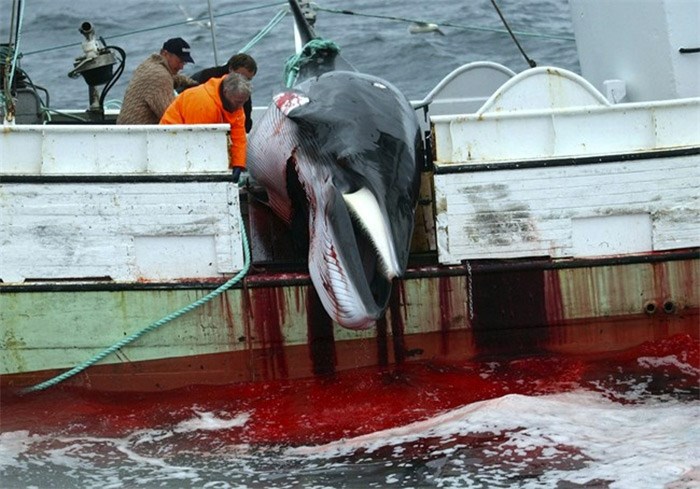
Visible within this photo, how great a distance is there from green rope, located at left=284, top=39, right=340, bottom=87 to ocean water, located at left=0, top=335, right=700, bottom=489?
2769 mm

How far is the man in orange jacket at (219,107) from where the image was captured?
8641 mm

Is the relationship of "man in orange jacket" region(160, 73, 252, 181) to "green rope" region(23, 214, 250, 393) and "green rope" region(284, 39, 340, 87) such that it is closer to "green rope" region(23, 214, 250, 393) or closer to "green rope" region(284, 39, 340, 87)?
"green rope" region(23, 214, 250, 393)

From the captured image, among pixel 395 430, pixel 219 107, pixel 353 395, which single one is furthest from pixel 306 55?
pixel 395 430

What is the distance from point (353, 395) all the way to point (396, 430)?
2.50 ft

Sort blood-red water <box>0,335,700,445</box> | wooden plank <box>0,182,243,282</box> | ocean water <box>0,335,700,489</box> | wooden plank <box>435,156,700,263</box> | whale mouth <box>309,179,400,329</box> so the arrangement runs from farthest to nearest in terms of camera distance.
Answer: wooden plank <box>435,156,700,263</box>, wooden plank <box>0,182,243,282</box>, blood-red water <box>0,335,700,445</box>, whale mouth <box>309,179,400,329</box>, ocean water <box>0,335,700,489</box>

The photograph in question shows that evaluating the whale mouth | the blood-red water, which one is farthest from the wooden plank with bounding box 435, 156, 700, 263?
the whale mouth

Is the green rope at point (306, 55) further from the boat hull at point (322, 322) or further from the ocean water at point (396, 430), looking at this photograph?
the ocean water at point (396, 430)

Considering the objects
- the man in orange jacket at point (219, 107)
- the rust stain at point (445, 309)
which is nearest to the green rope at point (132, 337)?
the man in orange jacket at point (219, 107)

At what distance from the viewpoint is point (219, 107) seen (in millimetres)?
8727

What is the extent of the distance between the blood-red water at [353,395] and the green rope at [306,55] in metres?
2.76

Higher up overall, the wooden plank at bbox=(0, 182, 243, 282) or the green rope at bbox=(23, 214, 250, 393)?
the wooden plank at bbox=(0, 182, 243, 282)

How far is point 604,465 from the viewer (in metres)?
6.54

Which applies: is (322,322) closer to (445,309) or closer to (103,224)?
(445,309)

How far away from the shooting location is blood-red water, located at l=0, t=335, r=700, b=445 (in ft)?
25.3
